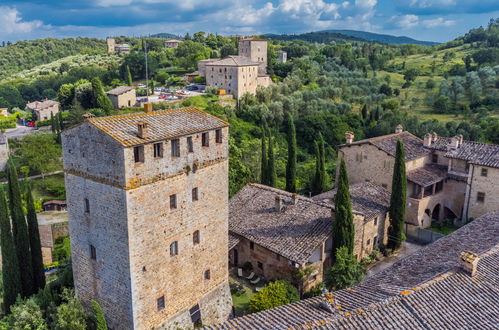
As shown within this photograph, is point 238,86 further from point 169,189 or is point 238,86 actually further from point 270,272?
point 169,189

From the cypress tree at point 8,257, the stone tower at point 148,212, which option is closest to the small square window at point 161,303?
the stone tower at point 148,212

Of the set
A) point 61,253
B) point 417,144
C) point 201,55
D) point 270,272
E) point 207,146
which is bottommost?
point 61,253

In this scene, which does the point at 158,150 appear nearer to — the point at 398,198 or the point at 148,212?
the point at 148,212

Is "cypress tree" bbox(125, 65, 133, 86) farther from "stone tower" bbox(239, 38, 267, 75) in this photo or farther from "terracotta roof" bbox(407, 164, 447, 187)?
"terracotta roof" bbox(407, 164, 447, 187)

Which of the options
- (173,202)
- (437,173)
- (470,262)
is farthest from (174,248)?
(437,173)

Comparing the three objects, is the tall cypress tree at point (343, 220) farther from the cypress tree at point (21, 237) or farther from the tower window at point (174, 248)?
the cypress tree at point (21, 237)

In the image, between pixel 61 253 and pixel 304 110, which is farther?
pixel 304 110

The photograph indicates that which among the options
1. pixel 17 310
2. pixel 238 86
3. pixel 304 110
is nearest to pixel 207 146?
pixel 17 310
